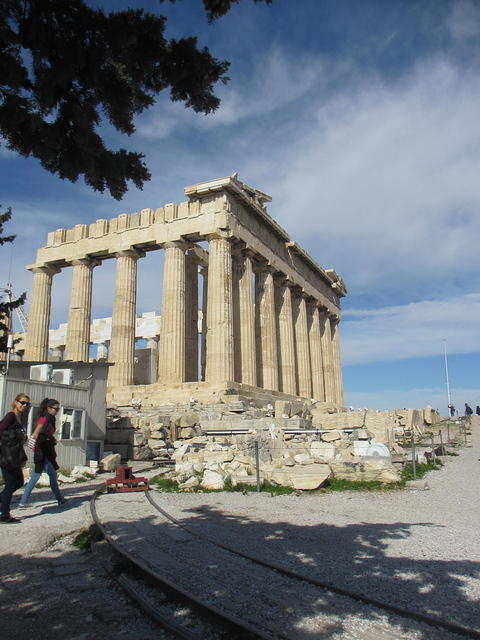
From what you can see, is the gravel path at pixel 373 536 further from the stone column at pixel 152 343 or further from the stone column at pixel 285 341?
the stone column at pixel 152 343

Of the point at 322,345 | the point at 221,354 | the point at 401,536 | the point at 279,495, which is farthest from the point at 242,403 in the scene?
the point at 322,345

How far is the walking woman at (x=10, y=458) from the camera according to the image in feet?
27.2

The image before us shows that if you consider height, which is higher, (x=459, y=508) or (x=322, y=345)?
(x=322, y=345)

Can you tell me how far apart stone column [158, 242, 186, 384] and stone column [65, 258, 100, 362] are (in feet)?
18.8

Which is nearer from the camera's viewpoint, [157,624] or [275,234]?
[157,624]

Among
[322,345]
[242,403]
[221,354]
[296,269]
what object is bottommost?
[242,403]

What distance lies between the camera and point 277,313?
40062 millimetres

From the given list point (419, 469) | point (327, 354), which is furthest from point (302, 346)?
point (419, 469)

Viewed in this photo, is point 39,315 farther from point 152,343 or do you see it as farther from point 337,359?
point 337,359

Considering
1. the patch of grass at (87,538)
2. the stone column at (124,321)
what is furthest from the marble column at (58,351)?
the patch of grass at (87,538)

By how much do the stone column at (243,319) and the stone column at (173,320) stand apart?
416 cm

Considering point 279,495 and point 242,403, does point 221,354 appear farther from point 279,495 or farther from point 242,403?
point 279,495

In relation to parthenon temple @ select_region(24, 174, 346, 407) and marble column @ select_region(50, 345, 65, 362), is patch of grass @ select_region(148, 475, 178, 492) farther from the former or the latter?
marble column @ select_region(50, 345, 65, 362)

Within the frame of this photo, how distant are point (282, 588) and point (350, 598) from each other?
25.9 inches
